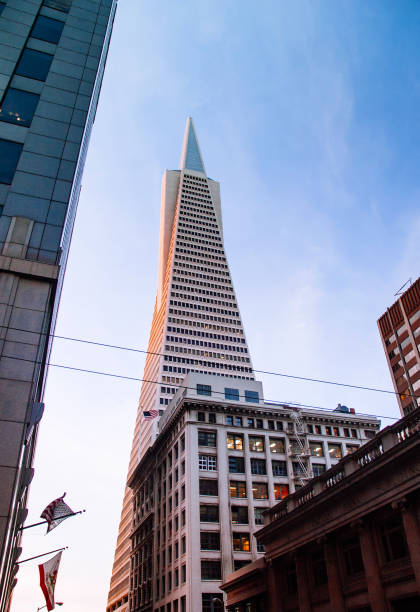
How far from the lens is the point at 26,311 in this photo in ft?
71.3

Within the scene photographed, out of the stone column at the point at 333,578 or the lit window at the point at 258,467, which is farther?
the lit window at the point at 258,467

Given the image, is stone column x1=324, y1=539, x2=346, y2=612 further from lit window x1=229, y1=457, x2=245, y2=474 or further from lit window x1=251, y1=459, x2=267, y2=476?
lit window x1=251, y1=459, x2=267, y2=476

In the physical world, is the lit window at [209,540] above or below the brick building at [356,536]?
above

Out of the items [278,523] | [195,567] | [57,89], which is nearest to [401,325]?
[195,567]

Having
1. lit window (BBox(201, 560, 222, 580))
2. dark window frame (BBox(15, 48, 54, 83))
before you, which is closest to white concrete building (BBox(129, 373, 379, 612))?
lit window (BBox(201, 560, 222, 580))

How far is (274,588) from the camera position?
104 feet

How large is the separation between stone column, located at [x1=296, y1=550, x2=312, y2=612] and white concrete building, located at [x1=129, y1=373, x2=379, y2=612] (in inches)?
1036

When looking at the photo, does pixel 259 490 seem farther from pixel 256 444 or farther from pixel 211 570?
pixel 211 570

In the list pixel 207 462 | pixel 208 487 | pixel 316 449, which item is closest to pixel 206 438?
pixel 207 462

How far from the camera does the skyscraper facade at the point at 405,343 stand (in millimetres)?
97562

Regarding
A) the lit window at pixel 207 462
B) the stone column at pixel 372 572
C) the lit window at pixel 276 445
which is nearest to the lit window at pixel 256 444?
the lit window at pixel 276 445

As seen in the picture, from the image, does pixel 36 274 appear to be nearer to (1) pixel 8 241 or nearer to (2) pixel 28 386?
(1) pixel 8 241

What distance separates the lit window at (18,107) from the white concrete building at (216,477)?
35.3 m

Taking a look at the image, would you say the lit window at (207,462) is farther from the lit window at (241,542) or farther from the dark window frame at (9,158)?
the dark window frame at (9,158)
